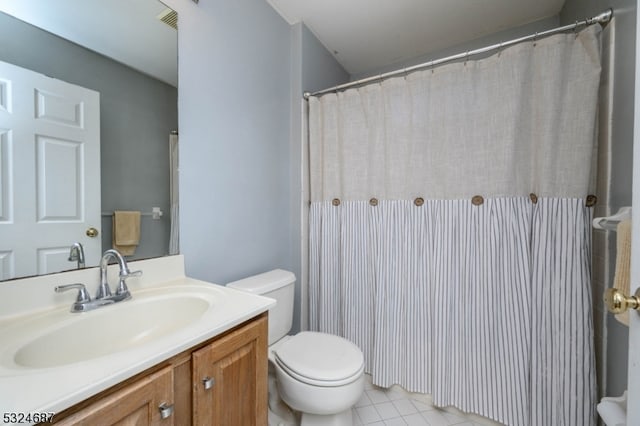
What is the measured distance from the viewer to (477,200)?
1321 millimetres

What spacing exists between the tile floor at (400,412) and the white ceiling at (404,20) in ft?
7.64

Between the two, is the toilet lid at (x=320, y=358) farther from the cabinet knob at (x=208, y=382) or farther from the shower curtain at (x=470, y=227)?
the cabinet knob at (x=208, y=382)

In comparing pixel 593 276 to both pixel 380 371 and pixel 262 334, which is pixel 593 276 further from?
pixel 262 334

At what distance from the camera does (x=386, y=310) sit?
1.56 m

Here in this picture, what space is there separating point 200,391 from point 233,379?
4.7 inches

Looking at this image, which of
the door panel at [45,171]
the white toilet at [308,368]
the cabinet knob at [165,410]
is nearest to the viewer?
the cabinet knob at [165,410]

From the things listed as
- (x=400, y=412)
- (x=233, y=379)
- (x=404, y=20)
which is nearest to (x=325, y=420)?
(x=400, y=412)

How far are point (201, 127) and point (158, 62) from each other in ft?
0.96

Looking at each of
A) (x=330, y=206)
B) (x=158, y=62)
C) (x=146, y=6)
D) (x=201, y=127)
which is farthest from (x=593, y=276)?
(x=146, y=6)

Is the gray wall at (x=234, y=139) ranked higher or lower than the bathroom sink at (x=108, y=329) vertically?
higher

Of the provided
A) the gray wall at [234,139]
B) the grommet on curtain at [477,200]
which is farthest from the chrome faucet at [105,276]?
the grommet on curtain at [477,200]

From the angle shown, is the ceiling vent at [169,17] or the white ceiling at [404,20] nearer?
the ceiling vent at [169,17]

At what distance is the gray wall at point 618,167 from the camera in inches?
36.4

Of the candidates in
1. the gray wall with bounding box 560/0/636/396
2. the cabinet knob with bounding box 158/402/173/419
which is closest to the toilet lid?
the cabinet knob with bounding box 158/402/173/419
